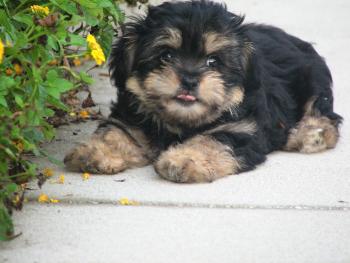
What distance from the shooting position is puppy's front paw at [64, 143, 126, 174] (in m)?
5.33

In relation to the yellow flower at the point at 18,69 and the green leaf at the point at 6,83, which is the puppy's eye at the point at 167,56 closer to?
the yellow flower at the point at 18,69

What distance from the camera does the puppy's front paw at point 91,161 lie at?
5328mm

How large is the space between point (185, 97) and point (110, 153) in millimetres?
644

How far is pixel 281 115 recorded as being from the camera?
20.4 feet

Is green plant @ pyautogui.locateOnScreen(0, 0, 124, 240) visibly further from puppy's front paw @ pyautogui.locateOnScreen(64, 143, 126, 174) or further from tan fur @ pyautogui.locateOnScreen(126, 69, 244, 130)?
tan fur @ pyautogui.locateOnScreen(126, 69, 244, 130)

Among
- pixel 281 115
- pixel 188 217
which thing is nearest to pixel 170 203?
pixel 188 217

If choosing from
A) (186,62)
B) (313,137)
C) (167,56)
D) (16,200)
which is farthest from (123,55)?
(16,200)

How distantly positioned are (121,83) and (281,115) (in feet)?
4.15

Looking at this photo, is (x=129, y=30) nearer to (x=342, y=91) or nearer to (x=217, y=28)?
(x=217, y=28)

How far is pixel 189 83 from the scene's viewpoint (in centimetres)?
524

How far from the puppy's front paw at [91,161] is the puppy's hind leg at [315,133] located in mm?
1429

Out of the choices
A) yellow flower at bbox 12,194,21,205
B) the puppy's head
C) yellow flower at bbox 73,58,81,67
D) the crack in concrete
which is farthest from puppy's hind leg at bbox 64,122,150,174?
yellow flower at bbox 73,58,81,67

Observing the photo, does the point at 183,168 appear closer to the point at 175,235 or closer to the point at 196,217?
the point at 196,217

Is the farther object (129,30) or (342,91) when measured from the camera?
(342,91)
